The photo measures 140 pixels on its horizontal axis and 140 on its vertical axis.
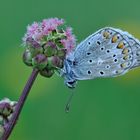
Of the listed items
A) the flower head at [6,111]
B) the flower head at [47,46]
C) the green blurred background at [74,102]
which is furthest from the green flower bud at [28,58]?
the green blurred background at [74,102]

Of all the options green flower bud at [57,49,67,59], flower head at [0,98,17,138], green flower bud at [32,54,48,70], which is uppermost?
green flower bud at [57,49,67,59]

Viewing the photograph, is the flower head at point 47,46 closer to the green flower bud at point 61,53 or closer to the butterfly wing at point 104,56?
the green flower bud at point 61,53

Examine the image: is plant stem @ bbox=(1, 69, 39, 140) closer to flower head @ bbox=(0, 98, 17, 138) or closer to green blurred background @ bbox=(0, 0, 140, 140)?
flower head @ bbox=(0, 98, 17, 138)

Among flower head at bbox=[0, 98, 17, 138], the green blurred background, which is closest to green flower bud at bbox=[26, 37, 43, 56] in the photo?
flower head at bbox=[0, 98, 17, 138]

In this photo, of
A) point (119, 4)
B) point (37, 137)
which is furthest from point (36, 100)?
point (119, 4)

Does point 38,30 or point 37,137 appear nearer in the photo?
point 38,30

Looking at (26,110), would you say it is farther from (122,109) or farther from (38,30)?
(38,30)

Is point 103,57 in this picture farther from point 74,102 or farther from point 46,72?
point 74,102
